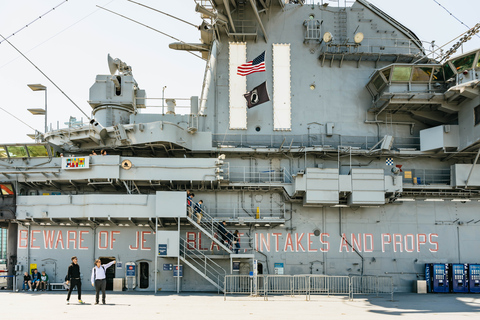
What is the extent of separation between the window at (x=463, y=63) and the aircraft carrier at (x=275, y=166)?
0.29 ft

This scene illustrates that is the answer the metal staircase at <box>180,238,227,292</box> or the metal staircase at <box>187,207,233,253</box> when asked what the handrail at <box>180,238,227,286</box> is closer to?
the metal staircase at <box>180,238,227,292</box>

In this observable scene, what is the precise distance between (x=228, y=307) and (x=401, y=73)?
12801mm

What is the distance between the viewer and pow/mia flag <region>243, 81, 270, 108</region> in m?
19.2

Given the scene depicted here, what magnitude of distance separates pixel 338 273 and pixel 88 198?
37.4ft

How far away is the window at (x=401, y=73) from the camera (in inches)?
769

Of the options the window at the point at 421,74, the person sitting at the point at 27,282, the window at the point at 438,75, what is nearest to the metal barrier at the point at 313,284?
the person sitting at the point at 27,282

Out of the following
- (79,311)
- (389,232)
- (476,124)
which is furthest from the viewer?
(389,232)

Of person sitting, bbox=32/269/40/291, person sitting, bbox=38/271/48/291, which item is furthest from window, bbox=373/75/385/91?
person sitting, bbox=32/269/40/291

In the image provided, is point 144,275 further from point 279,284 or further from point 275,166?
point 275,166

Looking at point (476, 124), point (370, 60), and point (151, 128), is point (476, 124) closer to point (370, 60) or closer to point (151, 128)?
point (370, 60)

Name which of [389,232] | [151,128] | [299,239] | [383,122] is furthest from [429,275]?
[151,128]

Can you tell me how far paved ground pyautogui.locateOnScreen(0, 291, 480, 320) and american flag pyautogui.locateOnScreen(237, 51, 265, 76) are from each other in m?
9.57

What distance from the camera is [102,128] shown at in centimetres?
1934

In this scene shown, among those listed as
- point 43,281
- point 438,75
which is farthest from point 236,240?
point 438,75
